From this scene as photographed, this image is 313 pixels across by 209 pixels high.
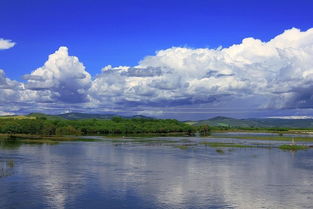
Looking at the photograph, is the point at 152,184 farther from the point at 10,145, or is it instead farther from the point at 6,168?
the point at 10,145

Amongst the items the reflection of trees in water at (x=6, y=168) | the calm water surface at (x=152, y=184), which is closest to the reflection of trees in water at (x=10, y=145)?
the calm water surface at (x=152, y=184)

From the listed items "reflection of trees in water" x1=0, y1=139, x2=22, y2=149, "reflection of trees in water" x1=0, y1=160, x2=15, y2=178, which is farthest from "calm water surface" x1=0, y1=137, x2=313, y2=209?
"reflection of trees in water" x1=0, y1=139, x2=22, y2=149

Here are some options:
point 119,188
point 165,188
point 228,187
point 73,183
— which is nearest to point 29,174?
point 73,183

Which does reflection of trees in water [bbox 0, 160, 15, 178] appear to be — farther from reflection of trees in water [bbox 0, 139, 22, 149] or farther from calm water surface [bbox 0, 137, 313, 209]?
reflection of trees in water [bbox 0, 139, 22, 149]

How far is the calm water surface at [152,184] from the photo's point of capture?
128 feet

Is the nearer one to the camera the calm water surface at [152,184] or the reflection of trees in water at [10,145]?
the calm water surface at [152,184]

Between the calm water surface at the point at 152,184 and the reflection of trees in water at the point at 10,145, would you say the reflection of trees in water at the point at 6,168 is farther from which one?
the reflection of trees in water at the point at 10,145

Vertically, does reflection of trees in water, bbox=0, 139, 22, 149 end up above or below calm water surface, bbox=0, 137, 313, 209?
above

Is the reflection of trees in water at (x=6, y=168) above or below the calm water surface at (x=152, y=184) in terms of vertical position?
above

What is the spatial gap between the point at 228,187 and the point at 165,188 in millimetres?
8061

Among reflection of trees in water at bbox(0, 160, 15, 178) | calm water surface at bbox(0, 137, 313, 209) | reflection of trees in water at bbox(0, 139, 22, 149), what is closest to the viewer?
calm water surface at bbox(0, 137, 313, 209)

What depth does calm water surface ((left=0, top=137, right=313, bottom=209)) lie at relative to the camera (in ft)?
128

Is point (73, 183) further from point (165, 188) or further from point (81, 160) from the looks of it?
point (81, 160)

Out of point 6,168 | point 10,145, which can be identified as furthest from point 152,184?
point 10,145
